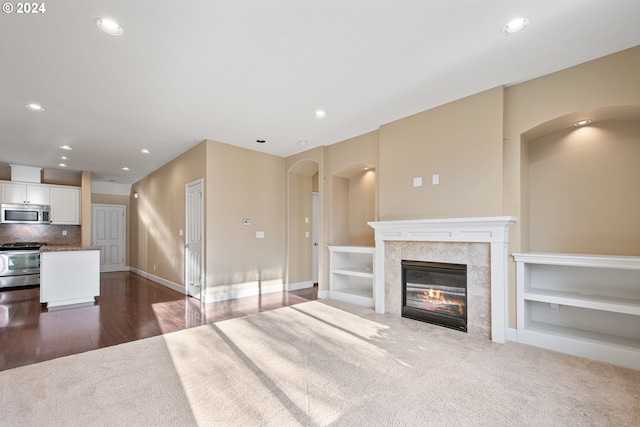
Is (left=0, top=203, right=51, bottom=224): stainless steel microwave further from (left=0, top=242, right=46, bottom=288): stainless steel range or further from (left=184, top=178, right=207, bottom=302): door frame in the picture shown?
(left=184, top=178, right=207, bottom=302): door frame

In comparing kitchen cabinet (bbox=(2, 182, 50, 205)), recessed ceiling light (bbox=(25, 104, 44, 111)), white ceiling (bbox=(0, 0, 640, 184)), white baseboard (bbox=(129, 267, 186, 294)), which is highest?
white ceiling (bbox=(0, 0, 640, 184))

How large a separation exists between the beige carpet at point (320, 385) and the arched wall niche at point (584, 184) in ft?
4.11

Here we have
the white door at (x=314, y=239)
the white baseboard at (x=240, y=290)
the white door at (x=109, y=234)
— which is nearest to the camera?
the white baseboard at (x=240, y=290)

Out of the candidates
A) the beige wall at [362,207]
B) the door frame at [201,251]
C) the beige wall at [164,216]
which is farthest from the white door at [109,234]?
the beige wall at [362,207]

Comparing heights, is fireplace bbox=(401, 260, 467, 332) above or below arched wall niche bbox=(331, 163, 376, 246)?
below

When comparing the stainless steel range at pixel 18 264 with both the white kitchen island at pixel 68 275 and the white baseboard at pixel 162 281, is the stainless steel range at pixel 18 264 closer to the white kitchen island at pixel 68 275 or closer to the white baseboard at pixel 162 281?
the white baseboard at pixel 162 281

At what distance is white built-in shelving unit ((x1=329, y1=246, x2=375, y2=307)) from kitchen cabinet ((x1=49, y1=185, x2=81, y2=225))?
686 centimetres

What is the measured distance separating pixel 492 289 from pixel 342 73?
2831 millimetres

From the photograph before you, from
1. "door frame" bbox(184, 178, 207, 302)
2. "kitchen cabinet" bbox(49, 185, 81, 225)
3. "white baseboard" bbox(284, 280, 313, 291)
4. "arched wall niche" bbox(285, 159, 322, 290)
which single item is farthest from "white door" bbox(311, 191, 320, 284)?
"kitchen cabinet" bbox(49, 185, 81, 225)

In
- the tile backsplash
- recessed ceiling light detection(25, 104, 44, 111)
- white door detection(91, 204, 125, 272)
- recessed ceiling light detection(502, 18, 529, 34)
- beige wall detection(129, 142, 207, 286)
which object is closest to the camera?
recessed ceiling light detection(502, 18, 529, 34)

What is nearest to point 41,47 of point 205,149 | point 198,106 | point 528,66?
point 198,106

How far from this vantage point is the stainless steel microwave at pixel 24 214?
21.8 feet

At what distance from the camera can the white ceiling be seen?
2184 millimetres

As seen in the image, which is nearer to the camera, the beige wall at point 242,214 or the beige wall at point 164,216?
the beige wall at point 242,214
